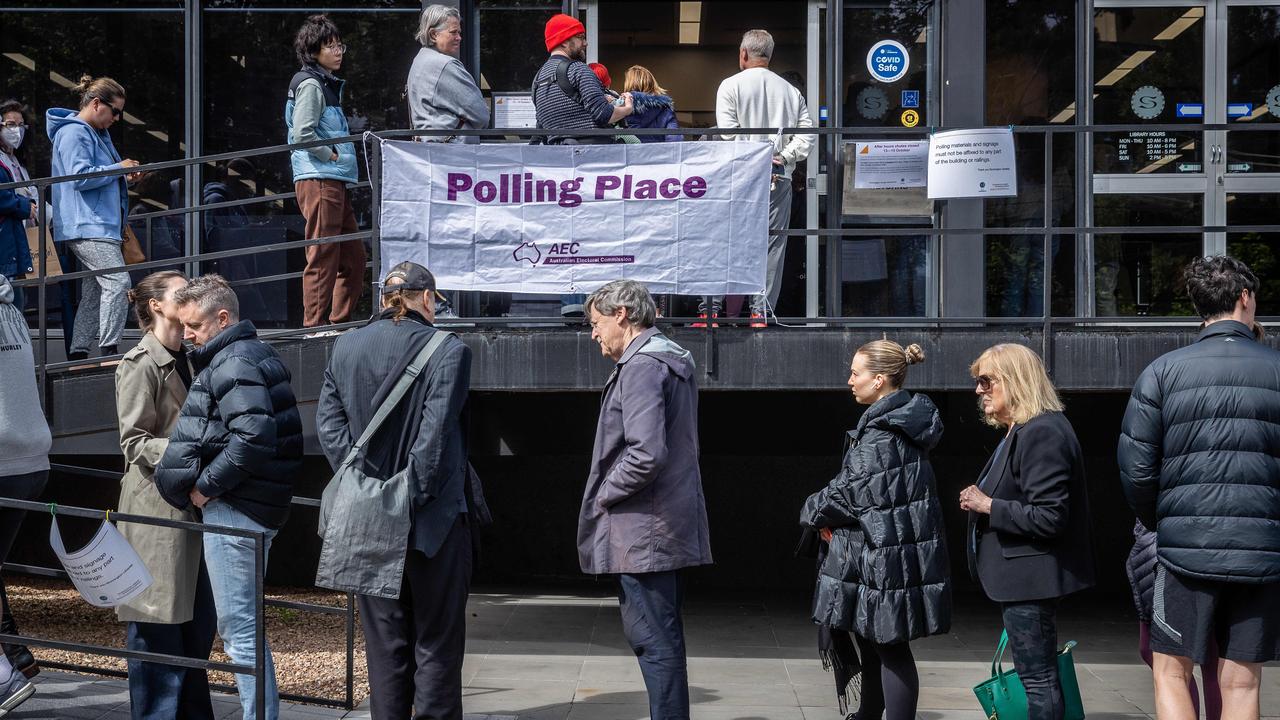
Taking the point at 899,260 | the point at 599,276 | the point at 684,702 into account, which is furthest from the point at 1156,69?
the point at 684,702

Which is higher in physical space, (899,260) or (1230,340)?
(899,260)

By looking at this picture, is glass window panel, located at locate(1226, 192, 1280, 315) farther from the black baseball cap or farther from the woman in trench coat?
the woman in trench coat

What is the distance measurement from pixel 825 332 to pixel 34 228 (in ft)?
18.3

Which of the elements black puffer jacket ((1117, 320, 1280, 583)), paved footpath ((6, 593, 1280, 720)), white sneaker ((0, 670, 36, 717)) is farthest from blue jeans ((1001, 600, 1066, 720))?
white sneaker ((0, 670, 36, 717))

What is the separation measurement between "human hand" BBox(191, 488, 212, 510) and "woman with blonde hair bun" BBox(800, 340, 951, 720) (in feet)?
7.53

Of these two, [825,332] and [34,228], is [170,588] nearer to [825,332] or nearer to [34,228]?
[825,332]

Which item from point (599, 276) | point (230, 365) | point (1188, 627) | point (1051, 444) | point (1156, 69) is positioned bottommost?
point (1188, 627)

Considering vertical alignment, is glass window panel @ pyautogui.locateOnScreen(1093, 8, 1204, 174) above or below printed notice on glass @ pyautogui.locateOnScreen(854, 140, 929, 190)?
above

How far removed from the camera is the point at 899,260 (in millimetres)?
8477

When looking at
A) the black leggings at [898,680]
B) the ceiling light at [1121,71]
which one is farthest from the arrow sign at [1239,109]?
the black leggings at [898,680]

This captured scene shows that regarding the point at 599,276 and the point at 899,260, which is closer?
the point at 599,276

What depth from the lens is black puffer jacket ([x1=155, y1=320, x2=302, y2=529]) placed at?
444cm

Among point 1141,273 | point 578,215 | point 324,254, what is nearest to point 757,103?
point 578,215

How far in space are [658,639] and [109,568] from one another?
2.03 meters
